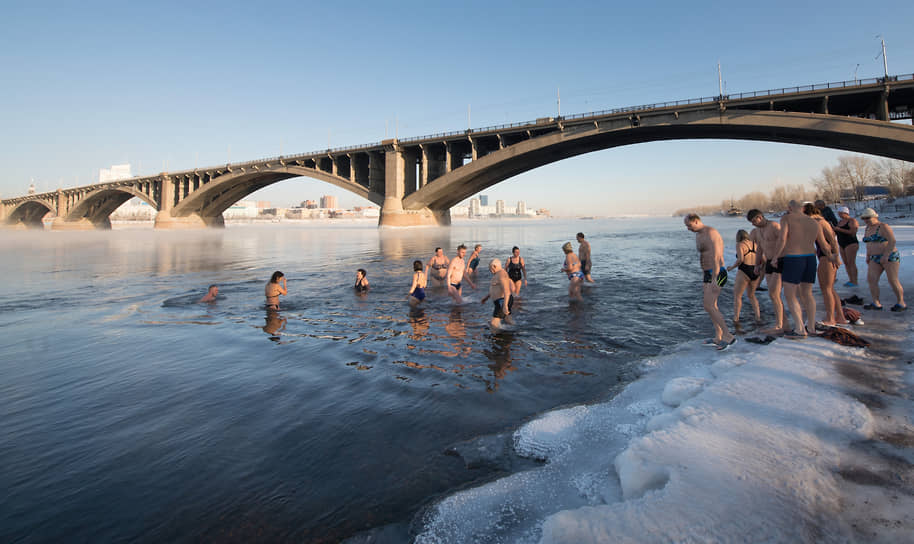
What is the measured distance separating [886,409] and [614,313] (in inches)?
230

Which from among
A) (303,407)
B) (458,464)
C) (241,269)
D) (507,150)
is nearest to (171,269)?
(241,269)

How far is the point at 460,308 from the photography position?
10.4m

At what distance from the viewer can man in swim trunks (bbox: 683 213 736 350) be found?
6200 millimetres

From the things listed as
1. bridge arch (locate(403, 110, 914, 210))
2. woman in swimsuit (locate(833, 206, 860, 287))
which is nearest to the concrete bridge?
bridge arch (locate(403, 110, 914, 210))

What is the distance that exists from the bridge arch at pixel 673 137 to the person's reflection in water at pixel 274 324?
42680 millimetres

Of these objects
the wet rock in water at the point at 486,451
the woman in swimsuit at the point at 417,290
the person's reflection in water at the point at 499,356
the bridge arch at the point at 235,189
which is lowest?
the wet rock in water at the point at 486,451

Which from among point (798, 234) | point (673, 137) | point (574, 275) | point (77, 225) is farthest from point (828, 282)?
point (77, 225)

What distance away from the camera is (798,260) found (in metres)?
5.91

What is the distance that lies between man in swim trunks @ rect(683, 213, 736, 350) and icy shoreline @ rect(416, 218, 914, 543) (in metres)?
1.53

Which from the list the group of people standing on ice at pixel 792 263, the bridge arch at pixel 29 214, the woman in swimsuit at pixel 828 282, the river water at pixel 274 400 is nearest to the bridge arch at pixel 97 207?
the bridge arch at pixel 29 214

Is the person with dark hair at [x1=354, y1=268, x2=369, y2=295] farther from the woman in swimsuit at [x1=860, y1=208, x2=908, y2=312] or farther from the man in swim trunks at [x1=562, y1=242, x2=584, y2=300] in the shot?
the woman in swimsuit at [x1=860, y1=208, x2=908, y2=312]

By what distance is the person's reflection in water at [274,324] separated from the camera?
316 inches

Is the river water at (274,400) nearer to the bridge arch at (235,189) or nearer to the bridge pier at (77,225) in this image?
the bridge arch at (235,189)

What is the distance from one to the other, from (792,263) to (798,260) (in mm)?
79
